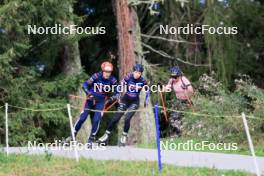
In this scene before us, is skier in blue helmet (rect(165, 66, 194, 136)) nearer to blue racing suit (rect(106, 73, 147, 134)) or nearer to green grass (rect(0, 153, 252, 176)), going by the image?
blue racing suit (rect(106, 73, 147, 134))

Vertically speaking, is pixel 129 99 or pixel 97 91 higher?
pixel 97 91

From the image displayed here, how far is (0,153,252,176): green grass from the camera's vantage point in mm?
10117

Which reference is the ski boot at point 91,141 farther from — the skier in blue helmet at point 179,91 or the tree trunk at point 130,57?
the tree trunk at point 130,57

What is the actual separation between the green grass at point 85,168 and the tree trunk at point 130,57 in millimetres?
6564

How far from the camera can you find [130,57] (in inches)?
722

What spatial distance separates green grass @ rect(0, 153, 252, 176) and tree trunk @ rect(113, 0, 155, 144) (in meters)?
6.56

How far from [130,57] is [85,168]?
8.17 meters

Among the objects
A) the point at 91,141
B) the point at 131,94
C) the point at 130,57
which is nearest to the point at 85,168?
the point at 91,141

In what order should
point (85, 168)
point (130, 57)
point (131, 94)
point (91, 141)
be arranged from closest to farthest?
point (85, 168)
point (131, 94)
point (91, 141)
point (130, 57)

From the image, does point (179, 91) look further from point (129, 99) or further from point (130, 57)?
point (130, 57)

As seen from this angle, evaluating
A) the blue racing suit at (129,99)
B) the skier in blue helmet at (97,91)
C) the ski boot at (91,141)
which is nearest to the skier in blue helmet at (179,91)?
the blue racing suit at (129,99)

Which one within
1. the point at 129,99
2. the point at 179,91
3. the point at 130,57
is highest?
the point at 130,57

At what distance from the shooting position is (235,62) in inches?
806

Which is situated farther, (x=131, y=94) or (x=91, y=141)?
(x=91, y=141)
